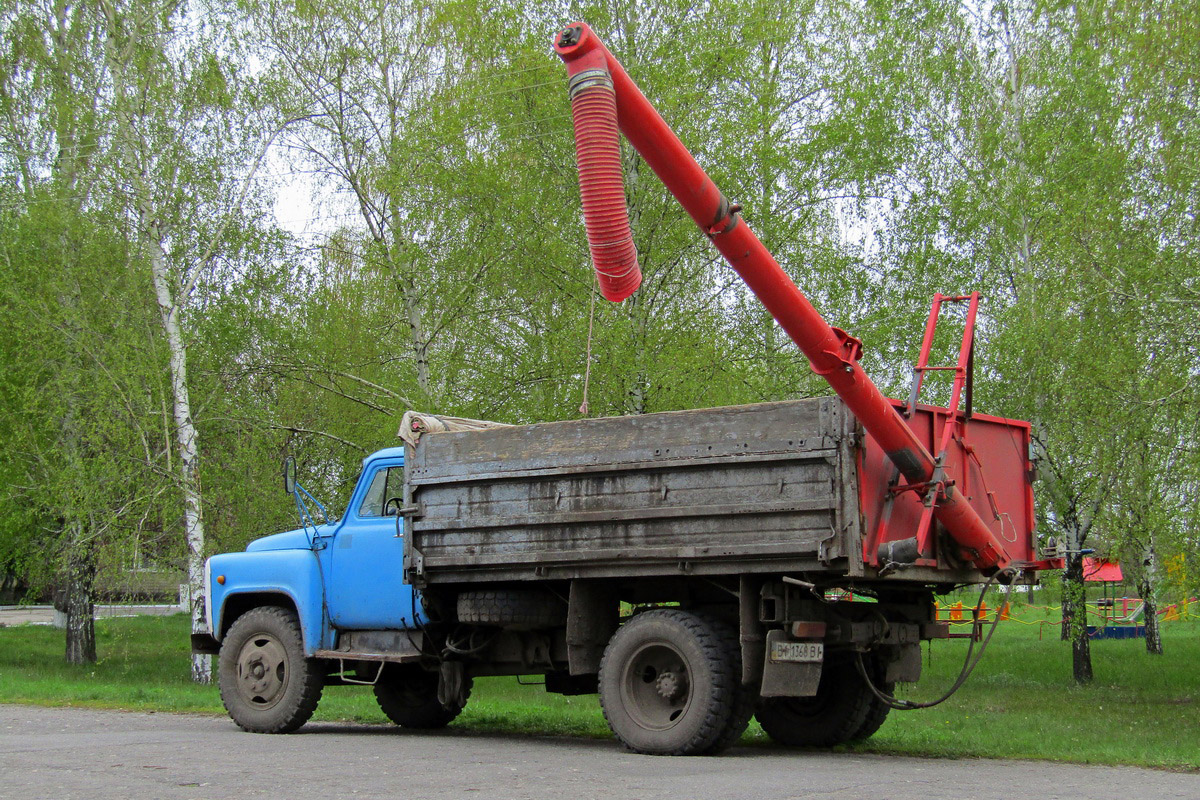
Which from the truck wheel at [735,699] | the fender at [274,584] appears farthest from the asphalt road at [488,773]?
the fender at [274,584]

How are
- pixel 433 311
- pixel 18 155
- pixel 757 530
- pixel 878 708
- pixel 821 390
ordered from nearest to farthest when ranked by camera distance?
pixel 757 530 → pixel 878 708 → pixel 821 390 → pixel 433 311 → pixel 18 155

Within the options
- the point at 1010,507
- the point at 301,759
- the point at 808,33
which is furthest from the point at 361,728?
the point at 808,33

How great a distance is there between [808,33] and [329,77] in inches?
326

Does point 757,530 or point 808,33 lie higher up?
point 808,33

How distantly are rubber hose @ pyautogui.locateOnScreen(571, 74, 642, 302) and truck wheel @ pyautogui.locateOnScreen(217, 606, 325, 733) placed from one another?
21.7 ft

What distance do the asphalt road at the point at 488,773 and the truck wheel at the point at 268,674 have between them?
46cm

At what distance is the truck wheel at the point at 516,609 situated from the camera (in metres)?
10.2

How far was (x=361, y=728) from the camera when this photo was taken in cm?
1237

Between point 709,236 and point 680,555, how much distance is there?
293 cm

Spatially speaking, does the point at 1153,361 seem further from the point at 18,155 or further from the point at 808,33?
the point at 18,155

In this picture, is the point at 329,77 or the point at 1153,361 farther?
the point at 329,77

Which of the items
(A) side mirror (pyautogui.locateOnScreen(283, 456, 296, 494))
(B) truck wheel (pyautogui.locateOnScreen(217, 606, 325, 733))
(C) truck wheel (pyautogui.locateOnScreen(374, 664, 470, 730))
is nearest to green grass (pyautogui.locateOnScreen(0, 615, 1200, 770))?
(C) truck wheel (pyautogui.locateOnScreen(374, 664, 470, 730))

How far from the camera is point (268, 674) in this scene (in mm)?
11484

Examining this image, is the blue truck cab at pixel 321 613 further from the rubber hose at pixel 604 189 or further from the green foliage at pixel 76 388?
the green foliage at pixel 76 388
